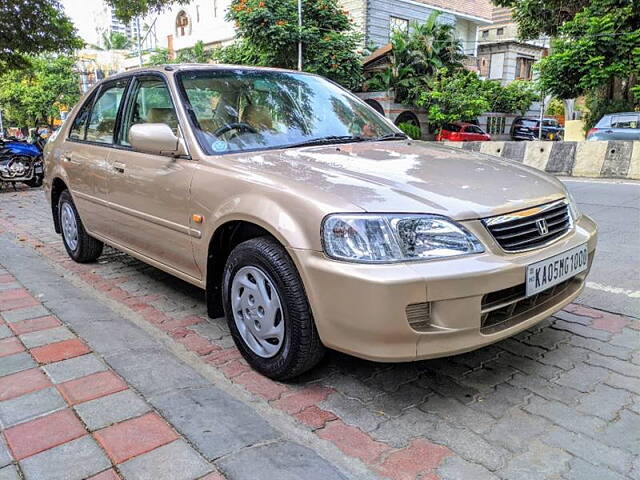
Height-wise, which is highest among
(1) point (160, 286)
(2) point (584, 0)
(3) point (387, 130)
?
(2) point (584, 0)

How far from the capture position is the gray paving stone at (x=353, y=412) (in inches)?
89.8

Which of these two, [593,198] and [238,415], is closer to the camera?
[238,415]

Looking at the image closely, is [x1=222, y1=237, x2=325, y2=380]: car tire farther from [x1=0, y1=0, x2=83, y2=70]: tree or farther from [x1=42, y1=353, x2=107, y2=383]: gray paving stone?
[x1=0, y1=0, x2=83, y2=70]: tree

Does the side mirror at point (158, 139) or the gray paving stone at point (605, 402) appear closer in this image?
the gray paving stone at point (605, 402)

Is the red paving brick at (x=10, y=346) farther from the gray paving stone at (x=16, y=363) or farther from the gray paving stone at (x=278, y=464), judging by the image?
the gray paving stone at (x=278, y=464)

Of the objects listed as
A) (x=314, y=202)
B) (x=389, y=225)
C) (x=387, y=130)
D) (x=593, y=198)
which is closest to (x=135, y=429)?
(x=314, y=202)

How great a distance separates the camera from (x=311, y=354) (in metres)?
2.42

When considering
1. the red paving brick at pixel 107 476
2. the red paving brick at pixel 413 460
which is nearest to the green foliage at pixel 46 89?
the red paving brick at pixel 107 476

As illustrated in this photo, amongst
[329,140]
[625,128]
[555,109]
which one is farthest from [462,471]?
[555,109]

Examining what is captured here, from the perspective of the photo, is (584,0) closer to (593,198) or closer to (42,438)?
(593,198)

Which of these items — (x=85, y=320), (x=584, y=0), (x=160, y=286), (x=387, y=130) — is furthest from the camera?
(x=584, y=0)

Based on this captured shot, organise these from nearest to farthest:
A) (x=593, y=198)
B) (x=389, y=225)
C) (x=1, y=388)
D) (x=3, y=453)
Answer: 1. (x=3, y=453)
2. (x=389, y=225)
3. (x=1, y=388)
4. (x=593, y=198)

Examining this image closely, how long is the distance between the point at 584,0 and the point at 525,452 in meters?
20.4

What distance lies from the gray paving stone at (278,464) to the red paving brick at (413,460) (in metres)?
0.19
